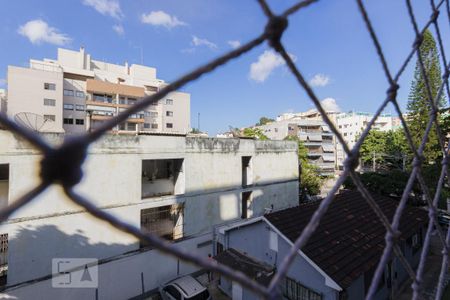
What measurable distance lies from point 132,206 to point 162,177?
185cm

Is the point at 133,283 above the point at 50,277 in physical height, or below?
below

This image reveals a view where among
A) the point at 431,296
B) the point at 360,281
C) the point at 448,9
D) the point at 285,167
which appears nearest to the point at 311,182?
the point at 285,167

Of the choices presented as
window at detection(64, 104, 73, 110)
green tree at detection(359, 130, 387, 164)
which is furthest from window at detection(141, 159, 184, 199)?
green tree at detection(359, 130, 387, 164)

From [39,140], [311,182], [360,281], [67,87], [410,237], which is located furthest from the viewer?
[67,87]

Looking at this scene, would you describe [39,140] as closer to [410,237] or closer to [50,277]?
[50,277]

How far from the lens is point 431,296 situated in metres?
6.47

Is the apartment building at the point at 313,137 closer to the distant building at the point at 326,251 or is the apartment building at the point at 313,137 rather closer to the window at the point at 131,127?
the window at the point at 131,127

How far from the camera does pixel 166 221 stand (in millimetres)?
9742

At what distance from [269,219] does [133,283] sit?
4724 mm

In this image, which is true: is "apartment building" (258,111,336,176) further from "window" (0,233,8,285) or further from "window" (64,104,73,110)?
"window" (0,233,8,285)

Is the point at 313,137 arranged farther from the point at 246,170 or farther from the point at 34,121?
the point at 34,121

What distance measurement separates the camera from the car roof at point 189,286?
7109 millimetres

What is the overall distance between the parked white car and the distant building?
871mm

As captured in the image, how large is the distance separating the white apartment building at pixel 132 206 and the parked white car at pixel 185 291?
1.20 metres
